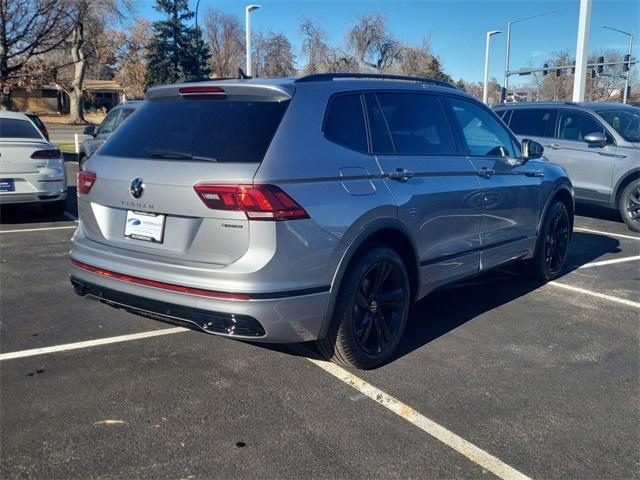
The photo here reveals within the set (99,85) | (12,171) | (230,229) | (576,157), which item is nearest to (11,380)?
(230,229)

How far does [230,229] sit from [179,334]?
5.45 ft

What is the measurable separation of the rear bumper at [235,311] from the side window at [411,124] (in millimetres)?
1248

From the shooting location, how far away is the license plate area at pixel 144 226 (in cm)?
346

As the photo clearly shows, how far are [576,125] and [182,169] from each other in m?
Answer: 8.43

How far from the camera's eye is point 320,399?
357 centimetres

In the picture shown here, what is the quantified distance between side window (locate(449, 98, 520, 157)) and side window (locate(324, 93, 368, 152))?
1.30 m

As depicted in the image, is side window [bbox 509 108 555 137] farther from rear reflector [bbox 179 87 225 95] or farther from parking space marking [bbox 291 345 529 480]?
rear reflector [bbox 179 87 225 95]

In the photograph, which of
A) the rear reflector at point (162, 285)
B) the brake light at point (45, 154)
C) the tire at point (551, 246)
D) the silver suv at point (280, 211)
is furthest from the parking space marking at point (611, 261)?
the brake light at point (45, 154)

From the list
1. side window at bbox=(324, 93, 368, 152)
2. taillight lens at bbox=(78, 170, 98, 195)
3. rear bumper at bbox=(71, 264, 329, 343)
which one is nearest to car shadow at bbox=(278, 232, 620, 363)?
rear bumper at bbox=(71, 264, 329, 343)

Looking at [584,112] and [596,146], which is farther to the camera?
[584,112]

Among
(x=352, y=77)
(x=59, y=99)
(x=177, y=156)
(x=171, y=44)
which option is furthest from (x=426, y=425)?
(x=59, y=99)

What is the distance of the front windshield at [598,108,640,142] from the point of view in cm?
962

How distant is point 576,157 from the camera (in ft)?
32.5

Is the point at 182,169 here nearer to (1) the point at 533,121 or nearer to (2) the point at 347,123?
(2) the point at 347,123
